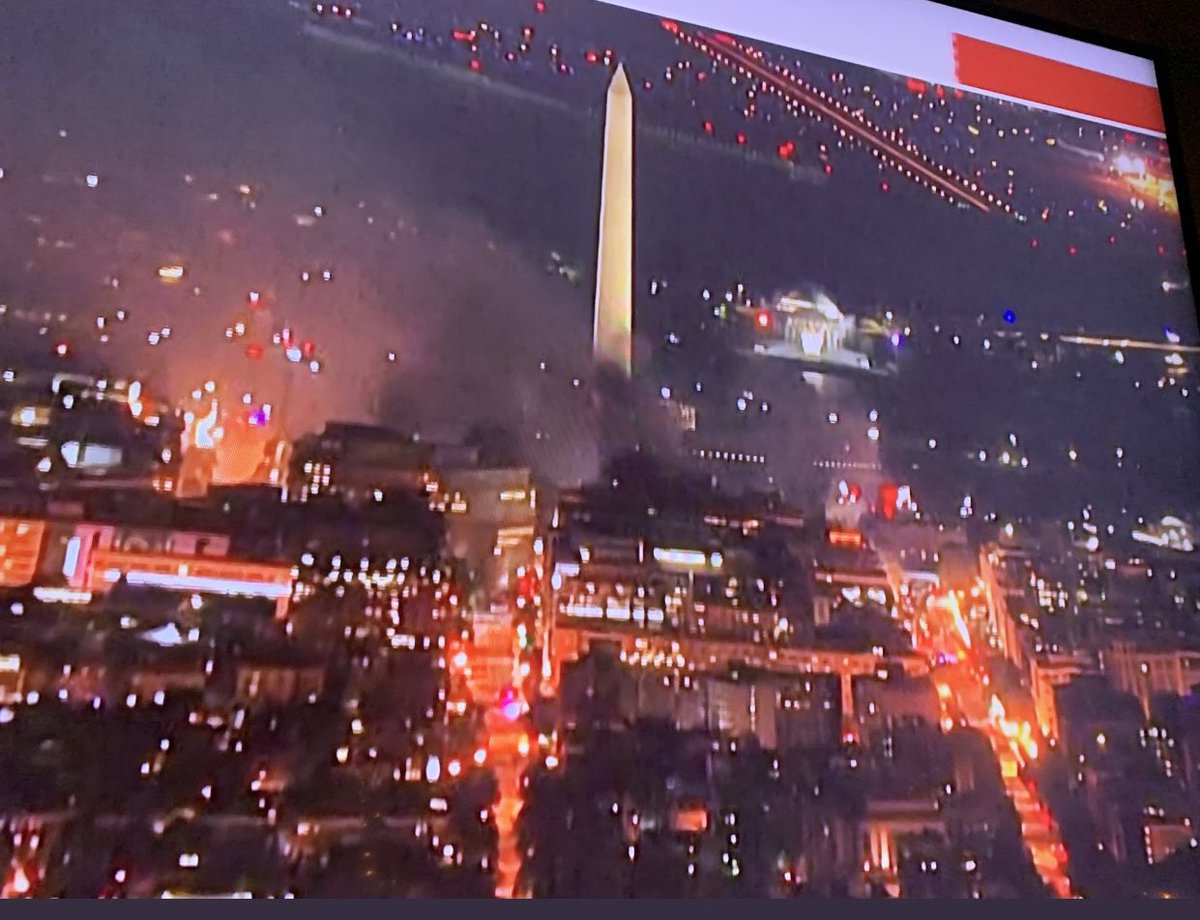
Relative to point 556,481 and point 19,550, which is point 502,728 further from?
point 19,550

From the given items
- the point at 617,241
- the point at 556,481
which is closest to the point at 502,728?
the point at 556,481

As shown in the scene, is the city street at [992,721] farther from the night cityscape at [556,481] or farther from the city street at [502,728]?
the city street at [502,728]

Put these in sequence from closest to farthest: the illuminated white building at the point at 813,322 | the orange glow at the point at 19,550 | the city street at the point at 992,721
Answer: the orange glow at the point at 19,550 → the city street at the point at 992,721 → the illuminated white building at the point at 813,322

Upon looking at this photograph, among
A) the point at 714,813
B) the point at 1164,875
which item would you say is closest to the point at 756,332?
the point at 714,813

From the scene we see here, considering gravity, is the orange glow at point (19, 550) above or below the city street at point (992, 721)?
above

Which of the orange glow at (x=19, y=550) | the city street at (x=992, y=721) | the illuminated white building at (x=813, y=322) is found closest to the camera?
the orange glow at (x=19, y=550)

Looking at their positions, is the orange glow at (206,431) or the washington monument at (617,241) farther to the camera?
the washington monument at (617,241)

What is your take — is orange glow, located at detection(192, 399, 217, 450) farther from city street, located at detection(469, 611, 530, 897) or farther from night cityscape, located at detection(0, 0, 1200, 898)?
city street, located at detection(469, 611, 530, 897)


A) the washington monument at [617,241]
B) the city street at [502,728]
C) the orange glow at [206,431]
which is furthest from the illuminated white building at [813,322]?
the orange glow at [206,431]
